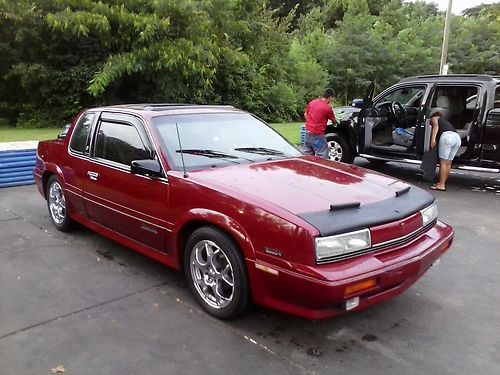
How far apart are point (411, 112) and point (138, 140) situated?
6709 mm

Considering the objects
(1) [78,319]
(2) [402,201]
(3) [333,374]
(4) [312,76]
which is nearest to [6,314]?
(1) [78,319]

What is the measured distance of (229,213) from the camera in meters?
3.31

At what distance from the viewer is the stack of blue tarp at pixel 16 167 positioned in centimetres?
785

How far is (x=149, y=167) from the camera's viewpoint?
3877mm

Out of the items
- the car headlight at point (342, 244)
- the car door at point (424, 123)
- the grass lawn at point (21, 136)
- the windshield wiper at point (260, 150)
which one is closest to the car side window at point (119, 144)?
the windshield wiper at point (260, 150)

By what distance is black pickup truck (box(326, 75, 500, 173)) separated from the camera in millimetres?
7734

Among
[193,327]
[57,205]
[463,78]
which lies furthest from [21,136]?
[193,327]

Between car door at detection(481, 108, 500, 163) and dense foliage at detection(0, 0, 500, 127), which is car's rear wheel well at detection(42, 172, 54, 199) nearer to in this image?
car door at detection(481, 108, 500, 163)

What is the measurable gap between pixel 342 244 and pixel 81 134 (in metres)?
3.31

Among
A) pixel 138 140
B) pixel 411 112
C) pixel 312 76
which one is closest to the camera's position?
pixel 138 140

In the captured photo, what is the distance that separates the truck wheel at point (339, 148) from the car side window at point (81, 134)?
19.5ft

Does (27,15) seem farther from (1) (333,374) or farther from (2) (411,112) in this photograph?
(1) (333,374)

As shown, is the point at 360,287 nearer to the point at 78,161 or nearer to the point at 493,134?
the point at 78,161

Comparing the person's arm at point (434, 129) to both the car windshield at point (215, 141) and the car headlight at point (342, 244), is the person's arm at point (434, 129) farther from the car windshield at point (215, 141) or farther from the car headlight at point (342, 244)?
the car headlight at point (342, 244)
